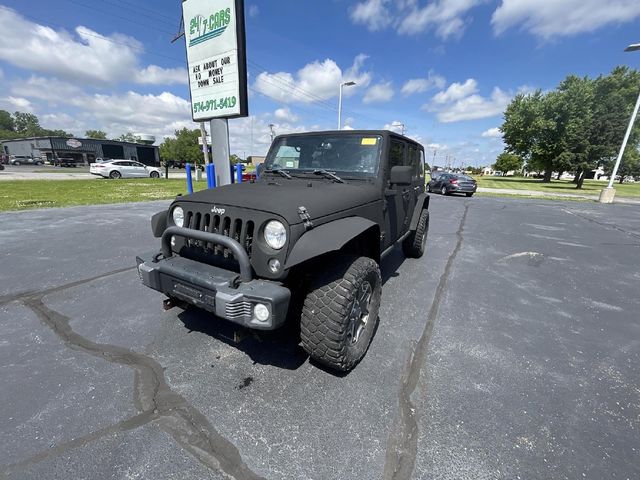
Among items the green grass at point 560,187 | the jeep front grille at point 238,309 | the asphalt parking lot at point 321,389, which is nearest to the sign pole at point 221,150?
the asphalt parking lot at point 321,389

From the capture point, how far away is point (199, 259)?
2.44 meters

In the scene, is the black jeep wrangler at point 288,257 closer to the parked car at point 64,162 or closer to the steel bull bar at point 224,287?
the steel bull bar at point 224,287

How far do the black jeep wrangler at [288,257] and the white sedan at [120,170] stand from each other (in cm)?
2676

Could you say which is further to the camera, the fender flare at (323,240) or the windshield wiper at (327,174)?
the windshield wiper at (327,174)

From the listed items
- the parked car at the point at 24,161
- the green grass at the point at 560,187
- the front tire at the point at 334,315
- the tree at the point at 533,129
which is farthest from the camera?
the parked car at the point at 24,161

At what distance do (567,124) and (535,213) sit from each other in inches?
1206

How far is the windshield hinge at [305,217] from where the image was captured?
2.10 metres

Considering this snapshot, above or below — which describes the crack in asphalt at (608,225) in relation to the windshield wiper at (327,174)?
below

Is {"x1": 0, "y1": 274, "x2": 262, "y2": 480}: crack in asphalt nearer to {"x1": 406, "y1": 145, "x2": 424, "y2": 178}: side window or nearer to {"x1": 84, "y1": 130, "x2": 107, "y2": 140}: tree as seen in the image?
{"x1": 406, "y1": 145, "x2": 424, "y2": 178}: side window

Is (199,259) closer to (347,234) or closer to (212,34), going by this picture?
(347,234)

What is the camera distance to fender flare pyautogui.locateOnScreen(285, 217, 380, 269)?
1.93m

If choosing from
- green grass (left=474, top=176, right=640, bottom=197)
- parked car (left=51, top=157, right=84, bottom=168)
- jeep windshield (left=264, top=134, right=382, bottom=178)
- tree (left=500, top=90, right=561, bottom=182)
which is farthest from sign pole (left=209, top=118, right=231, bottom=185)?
parked car (left=51, top=157, right=84, bottom=168)

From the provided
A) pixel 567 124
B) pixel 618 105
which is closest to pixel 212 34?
pixel 567 124

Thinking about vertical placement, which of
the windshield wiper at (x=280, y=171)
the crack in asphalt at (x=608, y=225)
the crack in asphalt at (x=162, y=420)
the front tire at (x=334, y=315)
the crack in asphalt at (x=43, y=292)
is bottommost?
the crack in asphalt at (x=43, y=292)
